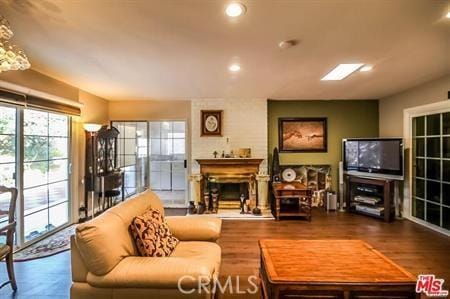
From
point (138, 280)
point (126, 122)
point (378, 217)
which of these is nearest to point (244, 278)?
point (138, 280)

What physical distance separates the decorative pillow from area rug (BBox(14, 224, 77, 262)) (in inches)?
82.0

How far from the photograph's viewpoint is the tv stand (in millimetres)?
5160

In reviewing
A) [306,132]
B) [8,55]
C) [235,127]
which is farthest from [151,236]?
[306,132]

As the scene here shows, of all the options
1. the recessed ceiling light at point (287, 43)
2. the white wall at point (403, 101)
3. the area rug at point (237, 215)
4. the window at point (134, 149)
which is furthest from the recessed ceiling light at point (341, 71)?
the window at point (134, 149)

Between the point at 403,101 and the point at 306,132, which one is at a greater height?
the point at 403,101

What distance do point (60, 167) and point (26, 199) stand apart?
0.92 meters

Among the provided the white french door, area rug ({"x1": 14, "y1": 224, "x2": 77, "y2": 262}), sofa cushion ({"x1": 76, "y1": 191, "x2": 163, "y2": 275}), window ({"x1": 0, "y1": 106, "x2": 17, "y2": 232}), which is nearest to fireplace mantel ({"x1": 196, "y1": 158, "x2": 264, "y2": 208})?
area rug ({"x1": 14, "y1": 224, "x2": 77, "y2": 262})

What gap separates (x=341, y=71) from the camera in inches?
159

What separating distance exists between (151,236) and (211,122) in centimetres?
425

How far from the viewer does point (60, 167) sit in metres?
4.86

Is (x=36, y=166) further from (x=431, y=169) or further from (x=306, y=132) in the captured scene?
(x=431, y=169)

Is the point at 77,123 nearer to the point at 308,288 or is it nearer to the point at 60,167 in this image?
the point at 60,167

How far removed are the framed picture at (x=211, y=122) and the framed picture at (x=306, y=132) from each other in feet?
4.46

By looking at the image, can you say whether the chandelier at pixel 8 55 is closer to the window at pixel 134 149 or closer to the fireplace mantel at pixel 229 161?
the fireplace mantel at pixel 229 161
